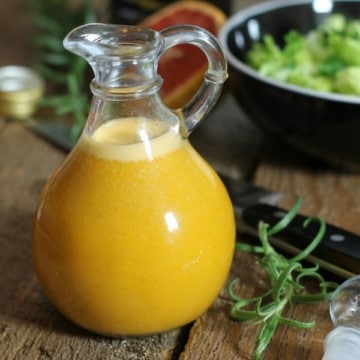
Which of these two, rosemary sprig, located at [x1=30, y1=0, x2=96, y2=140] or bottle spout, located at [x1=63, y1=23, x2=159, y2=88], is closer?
bottle spout, located at [x1=63, y1=23, x2=159, y2=88]

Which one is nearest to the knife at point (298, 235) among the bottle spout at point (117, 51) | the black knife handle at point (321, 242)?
the black knife handle at point (321, 242)

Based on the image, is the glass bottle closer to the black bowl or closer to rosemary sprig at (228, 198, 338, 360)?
rosemary sprig at (228, 198, 338, 360)

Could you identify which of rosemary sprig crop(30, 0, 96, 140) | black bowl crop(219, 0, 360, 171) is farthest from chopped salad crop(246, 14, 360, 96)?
rosemary sprig crop(30, 0, 96, 140)

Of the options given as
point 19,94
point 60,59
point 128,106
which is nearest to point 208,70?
point 128,106

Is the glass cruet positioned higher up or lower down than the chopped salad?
higher up

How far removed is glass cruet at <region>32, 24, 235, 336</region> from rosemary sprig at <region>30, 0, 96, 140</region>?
1.86 ft

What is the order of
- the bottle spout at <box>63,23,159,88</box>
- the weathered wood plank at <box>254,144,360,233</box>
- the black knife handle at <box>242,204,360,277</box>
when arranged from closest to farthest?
the bottle spout at <box>63,23,159,88</box>, the black knife handle at <box>242,204,360,277</box>, the weathered wood plank at <box>254,144,360,233</box>

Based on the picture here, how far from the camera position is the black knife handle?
0.70m

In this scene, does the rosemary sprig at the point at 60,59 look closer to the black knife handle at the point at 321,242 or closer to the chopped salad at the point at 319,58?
the chopped salad at the point at 319,58

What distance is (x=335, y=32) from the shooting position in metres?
0.98

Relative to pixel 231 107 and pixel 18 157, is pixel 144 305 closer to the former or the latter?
pixel 18 157

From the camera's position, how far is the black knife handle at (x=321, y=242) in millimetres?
701

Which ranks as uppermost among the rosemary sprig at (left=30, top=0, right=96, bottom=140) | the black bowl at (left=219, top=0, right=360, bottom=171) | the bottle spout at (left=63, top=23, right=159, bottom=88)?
the bottle spout at (left=63, top=23, right=159, bottom=88)

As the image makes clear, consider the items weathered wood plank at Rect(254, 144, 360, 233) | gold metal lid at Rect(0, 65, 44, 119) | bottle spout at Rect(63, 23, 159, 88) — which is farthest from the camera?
gold metal lid at Rect(0, 65, 44, 119)
